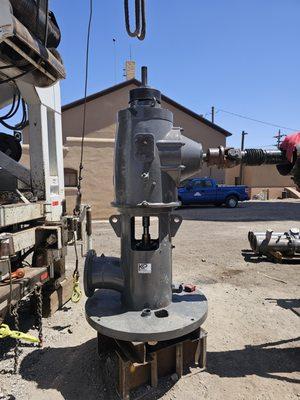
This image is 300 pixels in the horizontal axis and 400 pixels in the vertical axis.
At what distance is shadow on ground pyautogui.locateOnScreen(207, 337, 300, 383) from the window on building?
11.9 metres

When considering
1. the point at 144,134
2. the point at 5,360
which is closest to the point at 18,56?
the point at 144,134

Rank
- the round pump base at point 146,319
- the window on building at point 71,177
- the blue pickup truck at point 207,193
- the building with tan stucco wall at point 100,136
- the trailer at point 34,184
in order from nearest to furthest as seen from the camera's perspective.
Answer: the round pump base at point 146,319 < the trailer at point 34,184 < the building with tan stucco wall at point 100,136 < the window on building at point 71,177 < the blue pickup truck at point 207,193

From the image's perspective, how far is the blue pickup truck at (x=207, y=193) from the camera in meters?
19.1

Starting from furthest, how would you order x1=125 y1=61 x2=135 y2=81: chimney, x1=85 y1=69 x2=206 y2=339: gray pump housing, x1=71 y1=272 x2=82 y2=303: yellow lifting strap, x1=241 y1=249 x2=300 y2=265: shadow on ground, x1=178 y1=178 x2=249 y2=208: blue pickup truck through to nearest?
x1=125 y1=61 x2=135 y2=81: chimney
x1=178 y1=178 x2=249 y2=208: blue pickup truck
x1=241 y1=249 x2=300 y2=265: shadow on ground
x1=71 y1=272 x2=82 y2=303: yellow lifting strap
x1=85 y1=69 x2=206 y2=339: gray pump housing

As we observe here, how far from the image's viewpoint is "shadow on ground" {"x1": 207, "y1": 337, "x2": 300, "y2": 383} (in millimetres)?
3037

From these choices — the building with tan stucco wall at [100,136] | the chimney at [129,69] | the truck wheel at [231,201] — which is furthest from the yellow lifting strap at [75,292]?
the chimney at [129,69]

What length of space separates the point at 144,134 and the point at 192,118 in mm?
20125

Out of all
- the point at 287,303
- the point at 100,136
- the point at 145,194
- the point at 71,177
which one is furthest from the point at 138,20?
the point at 100,136

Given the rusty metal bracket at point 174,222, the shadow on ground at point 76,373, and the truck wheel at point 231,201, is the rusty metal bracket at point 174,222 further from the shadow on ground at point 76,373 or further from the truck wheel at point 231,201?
the truck wheel at point 231,201

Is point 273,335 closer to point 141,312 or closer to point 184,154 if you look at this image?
point 141,312

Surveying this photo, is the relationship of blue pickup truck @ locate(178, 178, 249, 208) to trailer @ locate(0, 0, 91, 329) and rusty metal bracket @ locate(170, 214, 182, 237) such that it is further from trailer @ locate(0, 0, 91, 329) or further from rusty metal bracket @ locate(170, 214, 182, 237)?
rusty metal bracket @ locate(170, 214, 182, 237)

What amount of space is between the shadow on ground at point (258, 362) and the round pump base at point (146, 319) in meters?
0.64

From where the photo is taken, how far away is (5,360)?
129 inches

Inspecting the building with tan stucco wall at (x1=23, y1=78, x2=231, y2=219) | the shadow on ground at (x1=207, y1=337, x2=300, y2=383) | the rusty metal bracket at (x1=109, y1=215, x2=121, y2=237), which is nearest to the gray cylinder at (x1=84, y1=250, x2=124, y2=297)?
the rusty metal bracket at (x1=109, y1=215, x2=121, y2=237)
